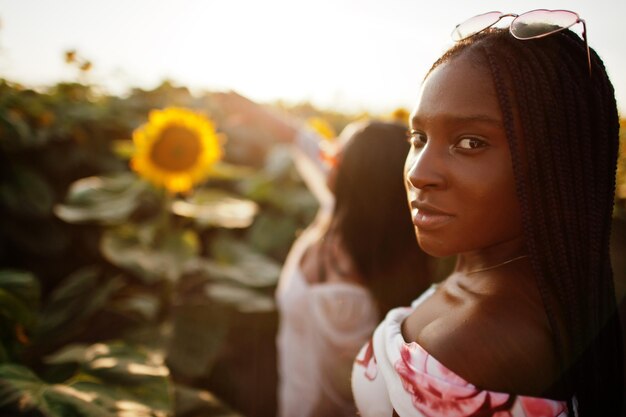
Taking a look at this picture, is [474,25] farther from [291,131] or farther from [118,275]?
[291,131]

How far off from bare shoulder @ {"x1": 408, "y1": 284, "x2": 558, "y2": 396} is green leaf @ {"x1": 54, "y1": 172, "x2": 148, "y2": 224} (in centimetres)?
207

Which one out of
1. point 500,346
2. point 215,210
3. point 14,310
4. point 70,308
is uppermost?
point 500,346

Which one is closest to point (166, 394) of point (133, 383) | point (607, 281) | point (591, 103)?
point (133, 383)

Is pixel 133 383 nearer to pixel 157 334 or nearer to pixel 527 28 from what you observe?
pixel 157 334

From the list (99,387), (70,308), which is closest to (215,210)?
(70,308)

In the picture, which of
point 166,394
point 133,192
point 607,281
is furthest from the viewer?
point 133,192

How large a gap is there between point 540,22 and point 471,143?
0.24 metres

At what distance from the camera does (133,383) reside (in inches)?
52.9

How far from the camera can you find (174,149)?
2748 mm

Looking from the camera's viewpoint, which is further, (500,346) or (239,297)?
(239,297)

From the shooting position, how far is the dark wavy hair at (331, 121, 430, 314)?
1912 millimetres

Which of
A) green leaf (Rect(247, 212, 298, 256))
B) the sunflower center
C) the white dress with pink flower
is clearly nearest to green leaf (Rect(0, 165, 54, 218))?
the sunflower center

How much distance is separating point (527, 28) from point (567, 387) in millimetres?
590

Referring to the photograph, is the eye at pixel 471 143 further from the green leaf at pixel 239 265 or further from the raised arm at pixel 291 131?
the green leaf at pixel 239 265
